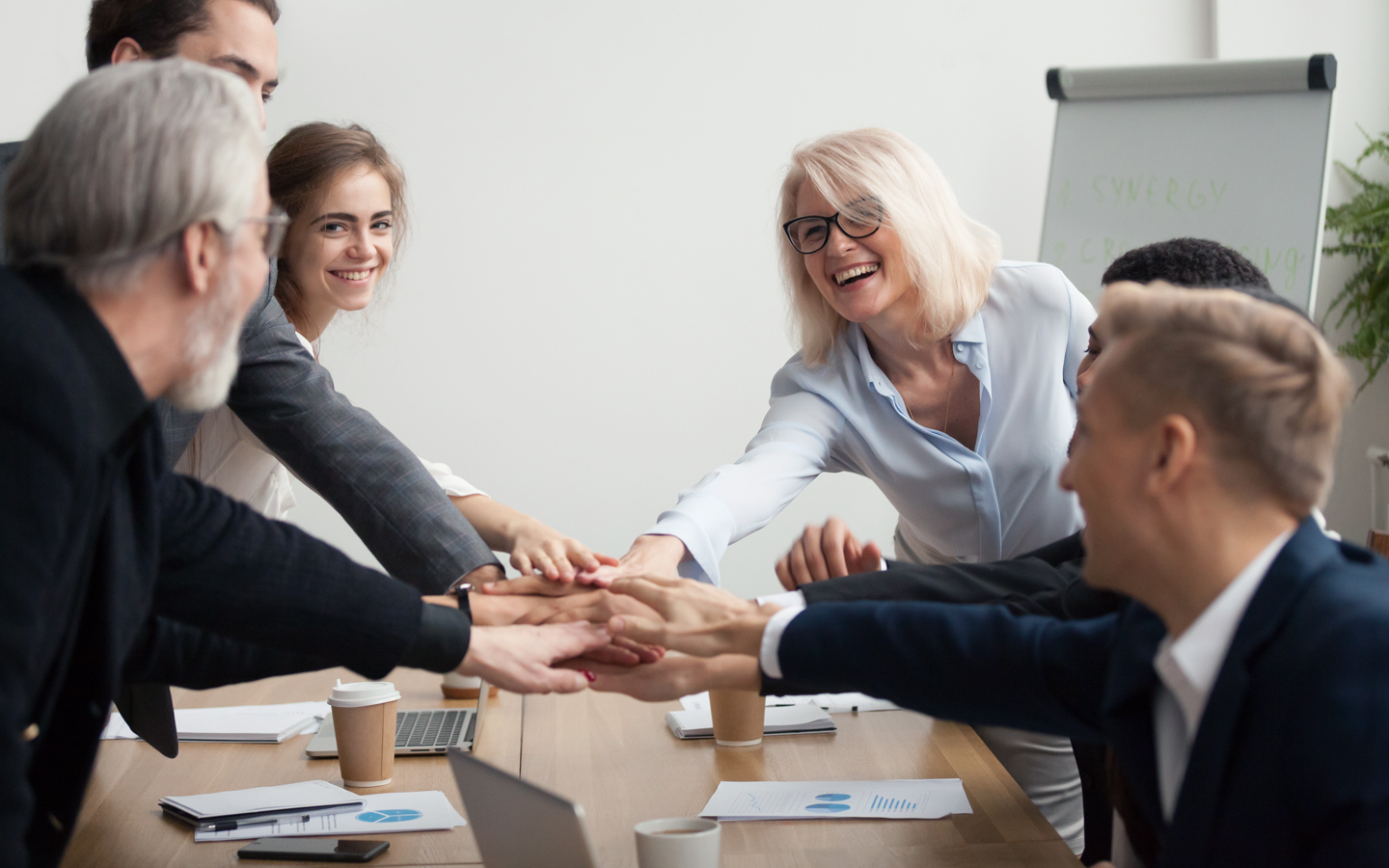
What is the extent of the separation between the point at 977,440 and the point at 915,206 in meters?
0.49

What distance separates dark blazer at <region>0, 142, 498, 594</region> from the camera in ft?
6.73

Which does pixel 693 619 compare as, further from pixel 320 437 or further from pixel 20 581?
pixel 20 581

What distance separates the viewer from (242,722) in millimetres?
1996

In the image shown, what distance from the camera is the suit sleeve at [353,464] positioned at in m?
2.05

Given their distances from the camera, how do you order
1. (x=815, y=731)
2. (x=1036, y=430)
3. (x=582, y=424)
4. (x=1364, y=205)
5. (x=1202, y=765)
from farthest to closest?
(x=582, y=424) < (x=1364, y=205) < (x=1036, y=430) < (x=815, y=731) < (x=1202, y=765)

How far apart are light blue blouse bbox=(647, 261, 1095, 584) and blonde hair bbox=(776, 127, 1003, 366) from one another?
6cm

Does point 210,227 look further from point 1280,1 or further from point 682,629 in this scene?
point 1280,1

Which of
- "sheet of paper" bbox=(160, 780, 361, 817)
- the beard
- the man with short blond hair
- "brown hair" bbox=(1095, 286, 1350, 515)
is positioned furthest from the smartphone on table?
"brown hair" bbox=(1095, 286, 1350, 515)

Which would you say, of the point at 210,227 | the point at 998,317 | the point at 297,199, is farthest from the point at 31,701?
the point at 998,317

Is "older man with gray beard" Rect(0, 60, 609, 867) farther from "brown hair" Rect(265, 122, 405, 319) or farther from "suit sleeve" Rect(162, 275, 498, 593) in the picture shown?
"brown hair" Rect(265, 122, 405, 319)

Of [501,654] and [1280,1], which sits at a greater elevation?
[1280,1]

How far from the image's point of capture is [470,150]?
4.43 meters

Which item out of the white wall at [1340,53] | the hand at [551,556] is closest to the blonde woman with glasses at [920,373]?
the hand at [551,556]

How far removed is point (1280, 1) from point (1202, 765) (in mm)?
4230
